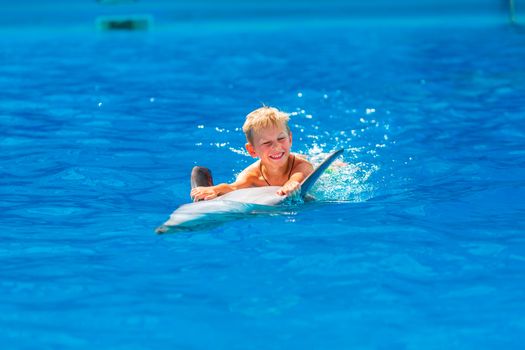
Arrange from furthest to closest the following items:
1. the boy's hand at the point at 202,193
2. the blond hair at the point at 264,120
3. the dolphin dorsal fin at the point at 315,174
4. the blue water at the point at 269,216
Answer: the blond hair at the point at 264,120 < the boy's hand at the point at 202,193 < the dolphin dorsal fin at the point at 315,174 < the blue water at the point at 269,216

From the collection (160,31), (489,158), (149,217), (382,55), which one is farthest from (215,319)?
(160,31)

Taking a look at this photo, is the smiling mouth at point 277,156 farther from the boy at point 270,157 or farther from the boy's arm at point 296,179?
the boy's arm at point 296,179

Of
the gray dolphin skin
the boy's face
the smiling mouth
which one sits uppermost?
the boy's face

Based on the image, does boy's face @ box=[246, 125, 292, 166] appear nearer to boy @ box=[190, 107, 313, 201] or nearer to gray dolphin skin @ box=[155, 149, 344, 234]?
boy @ box=[190, 107, 313, 201]

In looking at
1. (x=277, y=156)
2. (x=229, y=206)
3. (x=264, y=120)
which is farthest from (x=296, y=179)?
(x=229, y=206)

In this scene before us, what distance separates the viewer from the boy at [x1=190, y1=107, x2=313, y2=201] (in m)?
4.80

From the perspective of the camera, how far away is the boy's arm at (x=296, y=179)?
4.57m

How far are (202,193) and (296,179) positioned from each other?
1.94 feet

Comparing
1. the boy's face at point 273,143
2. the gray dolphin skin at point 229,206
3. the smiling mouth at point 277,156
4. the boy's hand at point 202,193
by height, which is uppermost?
the boy's face at point 273,143

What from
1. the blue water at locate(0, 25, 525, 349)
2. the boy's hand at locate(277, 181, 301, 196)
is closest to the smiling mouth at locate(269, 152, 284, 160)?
the boy's hand at locate(277, 181, 301, 196)

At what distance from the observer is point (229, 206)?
4422mm

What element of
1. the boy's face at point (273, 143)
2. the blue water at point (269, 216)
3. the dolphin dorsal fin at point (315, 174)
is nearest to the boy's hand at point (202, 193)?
the blue water at point (269, 216)

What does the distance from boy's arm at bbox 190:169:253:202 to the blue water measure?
0.20 m

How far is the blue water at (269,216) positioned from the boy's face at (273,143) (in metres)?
0.44
